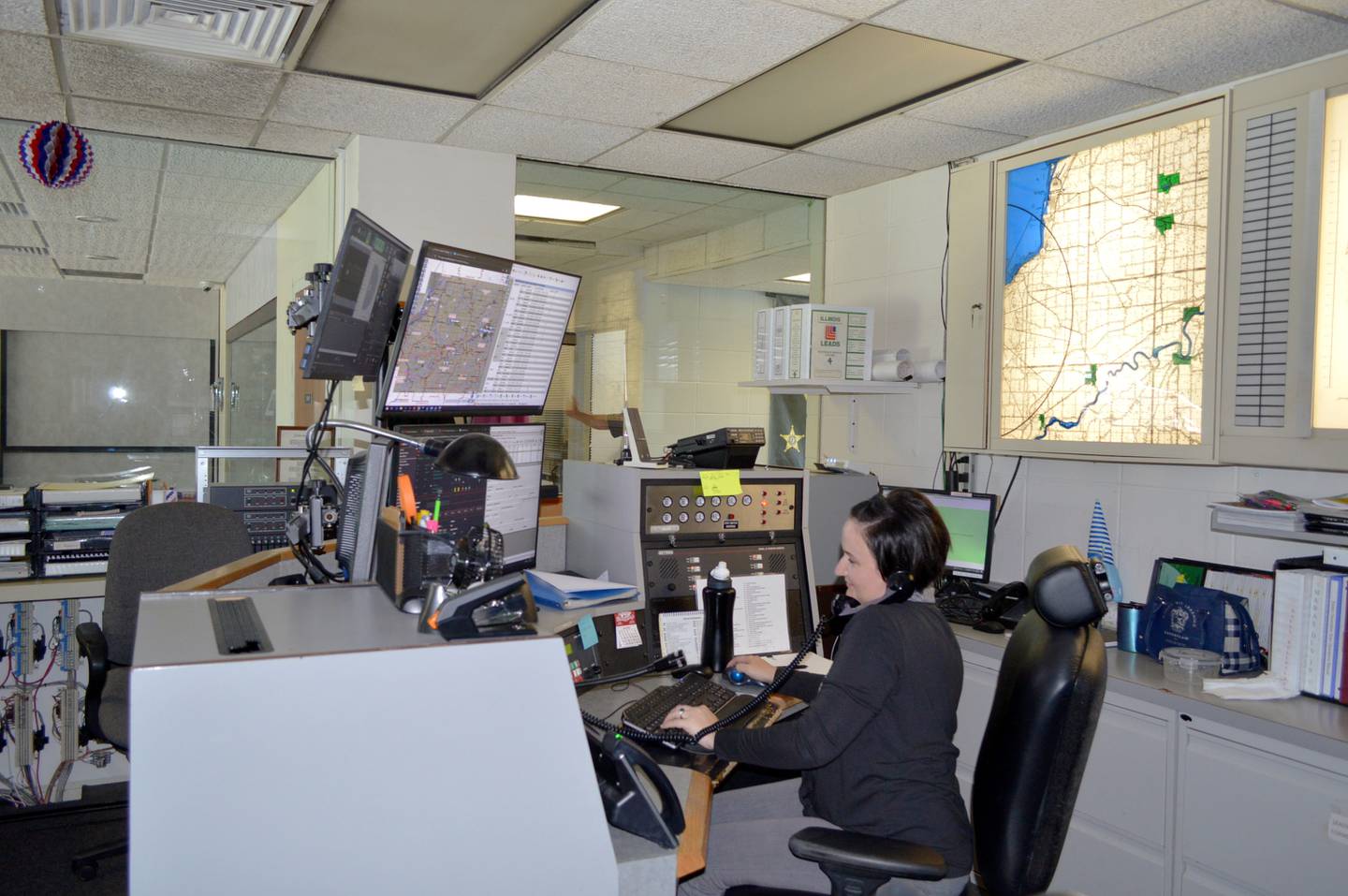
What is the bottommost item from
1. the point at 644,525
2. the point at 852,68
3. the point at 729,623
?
the point at 729,623

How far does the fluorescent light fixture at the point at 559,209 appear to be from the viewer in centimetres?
500

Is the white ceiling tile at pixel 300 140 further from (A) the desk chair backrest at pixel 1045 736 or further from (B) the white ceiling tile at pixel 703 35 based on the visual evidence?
(A) the desk chair backrest at pixel 1045 736

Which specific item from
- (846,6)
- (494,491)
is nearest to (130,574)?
(494,491)

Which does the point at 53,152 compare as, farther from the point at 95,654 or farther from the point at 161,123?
the point at 95,654

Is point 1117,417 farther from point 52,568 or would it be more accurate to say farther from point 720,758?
point 52,568

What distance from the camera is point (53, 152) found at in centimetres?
362

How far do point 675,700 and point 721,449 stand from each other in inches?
31.2

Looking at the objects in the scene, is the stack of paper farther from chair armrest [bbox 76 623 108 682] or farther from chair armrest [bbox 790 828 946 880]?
chair armrest [bbox 76 623 108 682]

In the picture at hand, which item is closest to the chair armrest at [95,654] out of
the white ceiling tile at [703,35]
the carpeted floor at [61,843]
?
the carpeted floor at [61,843]

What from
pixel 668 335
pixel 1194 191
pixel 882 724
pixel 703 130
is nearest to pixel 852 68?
pixel 703 130

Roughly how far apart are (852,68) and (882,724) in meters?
2.09

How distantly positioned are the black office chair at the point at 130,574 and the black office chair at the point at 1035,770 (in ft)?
7.44

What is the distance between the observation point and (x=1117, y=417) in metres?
2.98

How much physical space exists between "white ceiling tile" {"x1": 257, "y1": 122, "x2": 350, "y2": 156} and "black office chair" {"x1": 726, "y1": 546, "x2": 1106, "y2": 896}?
10.9 ft
